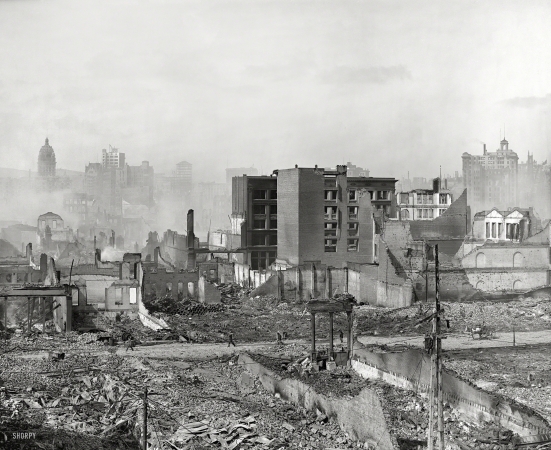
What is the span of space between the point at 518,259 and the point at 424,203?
92.9ft

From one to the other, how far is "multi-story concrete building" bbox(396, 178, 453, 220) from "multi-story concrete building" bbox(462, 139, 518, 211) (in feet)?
225

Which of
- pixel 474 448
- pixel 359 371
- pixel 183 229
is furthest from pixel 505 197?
pixel 474 448

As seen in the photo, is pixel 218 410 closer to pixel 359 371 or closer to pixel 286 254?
pixel 359 371

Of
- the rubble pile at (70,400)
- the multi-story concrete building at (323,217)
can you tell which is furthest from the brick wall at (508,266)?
the rubble pile at (70,400)

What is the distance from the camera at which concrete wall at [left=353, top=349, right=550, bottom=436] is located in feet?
82.7

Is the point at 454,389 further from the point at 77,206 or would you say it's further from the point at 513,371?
the point at 77,206

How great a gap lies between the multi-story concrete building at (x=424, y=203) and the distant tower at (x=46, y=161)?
11684 centimetres

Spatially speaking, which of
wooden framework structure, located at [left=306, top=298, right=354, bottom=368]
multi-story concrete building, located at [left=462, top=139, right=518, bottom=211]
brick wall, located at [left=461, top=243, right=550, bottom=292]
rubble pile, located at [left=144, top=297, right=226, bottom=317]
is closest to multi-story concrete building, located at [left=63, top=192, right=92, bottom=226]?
multi-story concrete building, located at [left=462, top=139, right=518, bottom=211]

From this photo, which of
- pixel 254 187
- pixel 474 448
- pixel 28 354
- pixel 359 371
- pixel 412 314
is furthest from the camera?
pixel 254 187

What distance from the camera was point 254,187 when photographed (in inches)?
3194

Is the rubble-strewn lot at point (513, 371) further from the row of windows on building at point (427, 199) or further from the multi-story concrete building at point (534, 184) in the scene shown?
the multi-story concrete building at point (534, 184)

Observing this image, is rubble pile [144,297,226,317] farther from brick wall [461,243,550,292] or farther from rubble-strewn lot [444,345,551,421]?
rubble-strewn lot [444,345,551,421]

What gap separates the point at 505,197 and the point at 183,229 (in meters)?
63.7

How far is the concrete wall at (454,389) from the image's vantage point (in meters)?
25.2
